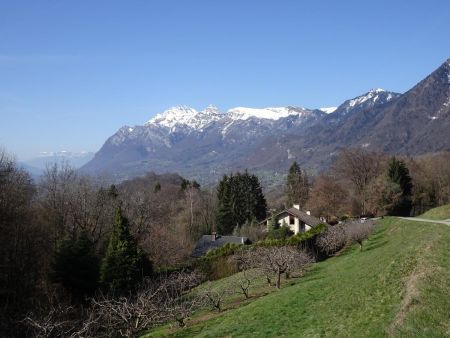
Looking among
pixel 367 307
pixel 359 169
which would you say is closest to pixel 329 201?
pixel 359 169

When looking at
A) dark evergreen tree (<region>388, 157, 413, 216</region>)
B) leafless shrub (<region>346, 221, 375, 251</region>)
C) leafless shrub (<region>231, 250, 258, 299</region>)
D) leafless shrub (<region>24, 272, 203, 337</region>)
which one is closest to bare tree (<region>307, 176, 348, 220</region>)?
dark evergreen tree (<region>388, 157, 413, 216</region>)

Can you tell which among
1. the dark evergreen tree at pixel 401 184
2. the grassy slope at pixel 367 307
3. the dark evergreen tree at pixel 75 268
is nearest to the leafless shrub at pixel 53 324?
the dark evergreen tree at pixel 75 268

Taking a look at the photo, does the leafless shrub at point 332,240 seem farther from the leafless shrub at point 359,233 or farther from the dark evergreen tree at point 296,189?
the dark evergreen tree at point 296,189

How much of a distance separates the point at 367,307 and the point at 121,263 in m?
22.1

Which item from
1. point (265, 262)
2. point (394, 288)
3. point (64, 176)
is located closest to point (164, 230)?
point (64, 176)

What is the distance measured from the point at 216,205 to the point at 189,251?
2447 centimetres

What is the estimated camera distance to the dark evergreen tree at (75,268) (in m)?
32.8

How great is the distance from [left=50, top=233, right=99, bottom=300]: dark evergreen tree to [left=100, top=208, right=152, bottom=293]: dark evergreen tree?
3.08 ft

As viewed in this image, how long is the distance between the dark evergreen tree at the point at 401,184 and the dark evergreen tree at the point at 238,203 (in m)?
22.5

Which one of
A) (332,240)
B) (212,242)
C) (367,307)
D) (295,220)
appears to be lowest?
(212,242)

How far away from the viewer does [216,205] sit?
81625mm

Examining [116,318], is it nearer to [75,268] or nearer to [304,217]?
[75,268]

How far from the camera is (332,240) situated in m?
42.5

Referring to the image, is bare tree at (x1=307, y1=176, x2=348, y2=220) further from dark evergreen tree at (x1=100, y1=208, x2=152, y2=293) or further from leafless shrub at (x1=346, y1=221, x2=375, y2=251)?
dark evergreen tree at (x1=100, y1=208, x2=152, y2=293)
